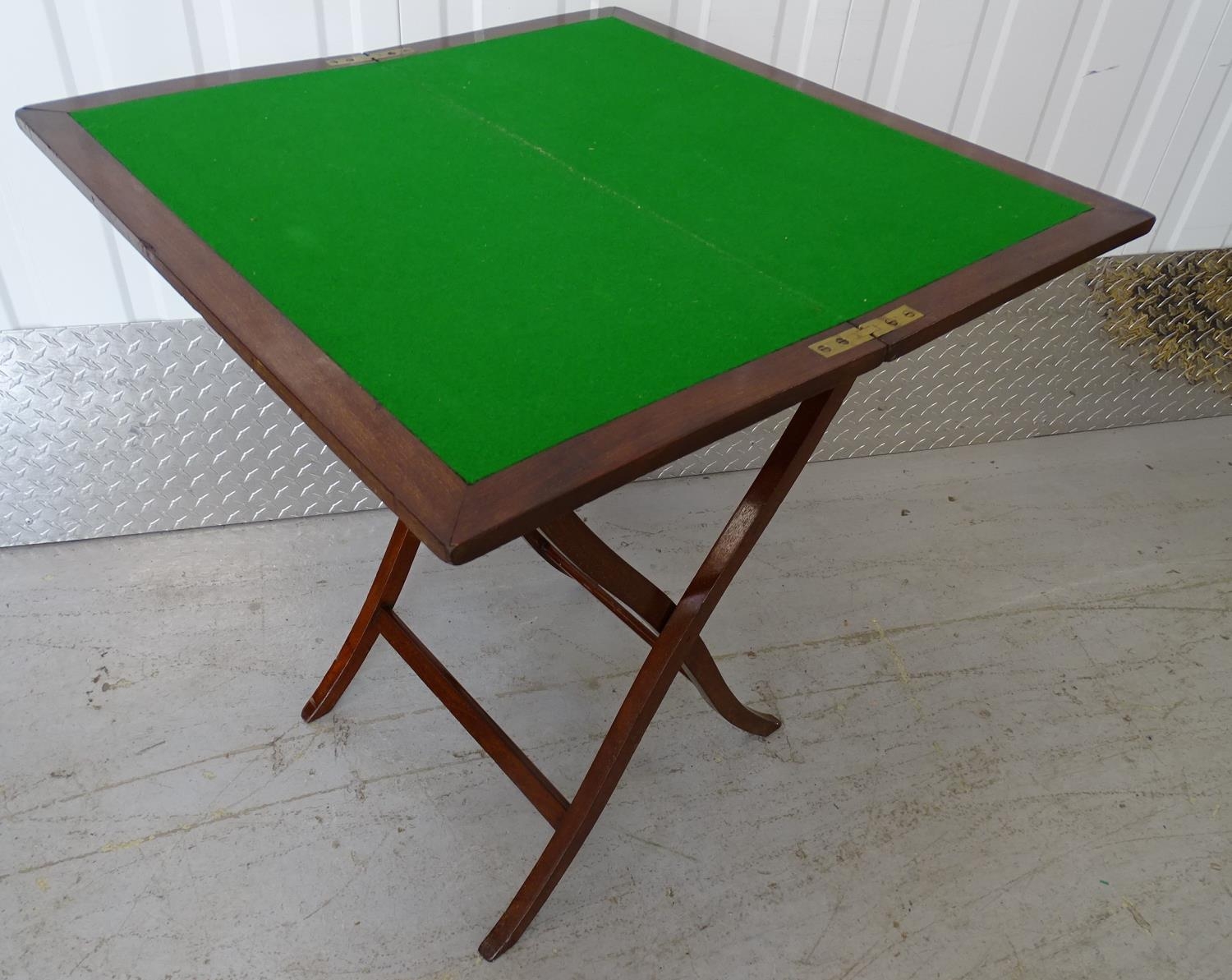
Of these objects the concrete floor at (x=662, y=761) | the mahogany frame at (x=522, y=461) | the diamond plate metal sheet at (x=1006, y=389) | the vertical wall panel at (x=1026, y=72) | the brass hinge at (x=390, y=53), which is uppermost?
the brass hinge at (x=390, y=53)

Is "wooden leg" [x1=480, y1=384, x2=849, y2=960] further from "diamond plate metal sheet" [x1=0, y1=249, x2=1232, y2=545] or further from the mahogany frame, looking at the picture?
"diamond plate metal sheet" [x1=0, y1=249, x2=1232, y2=545]

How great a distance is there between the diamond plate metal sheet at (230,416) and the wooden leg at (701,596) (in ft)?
4.22

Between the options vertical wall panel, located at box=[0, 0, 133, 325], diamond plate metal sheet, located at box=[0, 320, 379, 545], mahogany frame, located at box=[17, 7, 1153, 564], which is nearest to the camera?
mahogany frame, located at box=[17, 7, 1153, 564]

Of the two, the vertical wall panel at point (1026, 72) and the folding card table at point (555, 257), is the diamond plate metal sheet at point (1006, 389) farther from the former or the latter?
the folding card table at point (555, 257)

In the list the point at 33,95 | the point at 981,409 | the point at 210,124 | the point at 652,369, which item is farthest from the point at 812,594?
the point at 33,95

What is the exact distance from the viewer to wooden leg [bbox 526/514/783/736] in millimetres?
1705

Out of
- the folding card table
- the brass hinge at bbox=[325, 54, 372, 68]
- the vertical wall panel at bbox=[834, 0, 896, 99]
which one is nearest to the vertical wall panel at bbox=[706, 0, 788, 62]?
the vertical wall panel at bbox=[834, 0, 896, 99]

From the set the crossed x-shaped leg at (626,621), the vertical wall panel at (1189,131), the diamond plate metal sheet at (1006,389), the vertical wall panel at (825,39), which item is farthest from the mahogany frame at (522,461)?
the vertical wall panel at (1189,131)

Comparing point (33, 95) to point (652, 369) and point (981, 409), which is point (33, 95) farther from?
point (981, 409)

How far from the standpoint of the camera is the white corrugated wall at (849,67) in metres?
2.31

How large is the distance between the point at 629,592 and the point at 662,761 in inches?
28.5

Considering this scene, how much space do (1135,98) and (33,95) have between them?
9.29 feet

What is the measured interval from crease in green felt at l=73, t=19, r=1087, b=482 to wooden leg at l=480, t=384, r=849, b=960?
0.29 metres

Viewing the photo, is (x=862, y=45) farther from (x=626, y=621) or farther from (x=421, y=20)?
(x=626, y=621)
